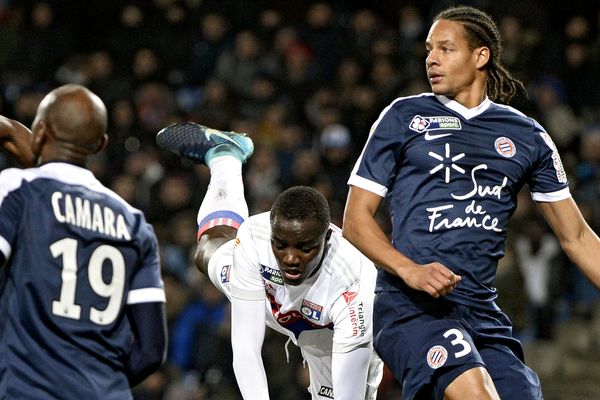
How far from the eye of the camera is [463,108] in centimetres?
499

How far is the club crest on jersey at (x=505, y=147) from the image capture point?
16.0 ft

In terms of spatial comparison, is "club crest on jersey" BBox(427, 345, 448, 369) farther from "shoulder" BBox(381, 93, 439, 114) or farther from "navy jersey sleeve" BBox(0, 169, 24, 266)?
"navy jersey sleeve" BBox(0, 169, 24, 266)

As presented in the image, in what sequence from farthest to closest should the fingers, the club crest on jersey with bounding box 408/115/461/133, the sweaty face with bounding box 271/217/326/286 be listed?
the sweaty face with bounding box 271/217/326/286 < the club crest on jersey with bounding box 408/115/461/133 < the fingers

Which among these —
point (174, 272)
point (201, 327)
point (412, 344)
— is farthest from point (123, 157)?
point (412, 344)

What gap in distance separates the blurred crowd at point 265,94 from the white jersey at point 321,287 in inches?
148

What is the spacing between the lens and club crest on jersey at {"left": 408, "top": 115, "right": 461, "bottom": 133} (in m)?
4.87

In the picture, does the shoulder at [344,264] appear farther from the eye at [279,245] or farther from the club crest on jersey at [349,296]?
the eye at [279,245]

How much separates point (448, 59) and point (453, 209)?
28.0 inches

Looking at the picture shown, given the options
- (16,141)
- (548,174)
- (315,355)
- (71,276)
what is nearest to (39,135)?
(71,276)

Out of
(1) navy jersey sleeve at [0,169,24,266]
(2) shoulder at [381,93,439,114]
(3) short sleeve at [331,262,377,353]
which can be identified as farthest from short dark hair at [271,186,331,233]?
(1) navy jersey sleeve at [0,169,24,266]

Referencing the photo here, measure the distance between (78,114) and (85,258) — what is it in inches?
19.5

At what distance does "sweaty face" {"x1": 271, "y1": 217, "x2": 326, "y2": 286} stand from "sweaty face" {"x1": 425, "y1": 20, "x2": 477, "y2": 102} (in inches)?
34.9

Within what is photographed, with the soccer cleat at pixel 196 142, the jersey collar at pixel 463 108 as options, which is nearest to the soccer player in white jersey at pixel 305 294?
the jersey collar at pixel 463 108

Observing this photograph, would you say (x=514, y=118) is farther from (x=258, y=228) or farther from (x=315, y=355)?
(x=315, y=355)
